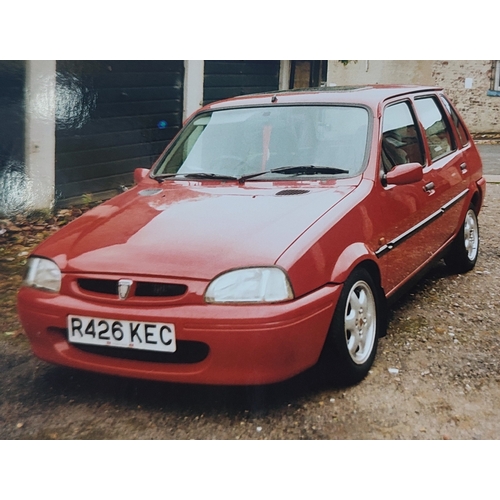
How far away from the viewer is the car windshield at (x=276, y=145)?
3730 millimetres

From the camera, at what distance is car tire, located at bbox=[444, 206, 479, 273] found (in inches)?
202

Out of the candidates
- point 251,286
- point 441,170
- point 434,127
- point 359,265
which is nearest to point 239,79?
point 434,127

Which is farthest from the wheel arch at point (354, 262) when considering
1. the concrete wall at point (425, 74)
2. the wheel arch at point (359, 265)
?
the concrete wall at point (425, 74)

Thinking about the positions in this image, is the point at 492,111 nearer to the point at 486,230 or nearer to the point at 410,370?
the point at 486,230

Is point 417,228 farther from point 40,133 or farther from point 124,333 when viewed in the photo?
point 40,133

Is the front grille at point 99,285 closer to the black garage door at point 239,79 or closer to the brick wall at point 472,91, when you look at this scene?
the brick wall at point 472,91

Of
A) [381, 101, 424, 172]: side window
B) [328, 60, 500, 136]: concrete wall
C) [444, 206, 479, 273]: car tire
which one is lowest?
[444, 206, 479, 273]: car tire

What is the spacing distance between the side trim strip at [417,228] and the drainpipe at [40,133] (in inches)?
87.5

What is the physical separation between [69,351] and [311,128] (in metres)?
1.82

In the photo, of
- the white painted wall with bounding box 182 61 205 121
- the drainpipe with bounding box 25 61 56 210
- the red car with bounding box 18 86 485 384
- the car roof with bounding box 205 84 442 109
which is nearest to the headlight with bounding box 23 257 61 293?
the red car with bounding box 18 86 485 384

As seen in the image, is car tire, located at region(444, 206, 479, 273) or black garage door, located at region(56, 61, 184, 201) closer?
black garage door, located at region(56, 61, 184, 201)

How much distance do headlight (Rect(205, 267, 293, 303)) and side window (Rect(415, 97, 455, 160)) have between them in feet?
7.36

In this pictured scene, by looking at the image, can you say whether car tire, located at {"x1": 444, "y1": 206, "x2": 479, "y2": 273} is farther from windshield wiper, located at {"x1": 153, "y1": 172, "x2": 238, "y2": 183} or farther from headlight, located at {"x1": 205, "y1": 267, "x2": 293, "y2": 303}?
headlight, located at {"x1": 205, "y1": 267, "x2": 293, "y2": 303}

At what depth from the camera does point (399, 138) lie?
4.16 m
